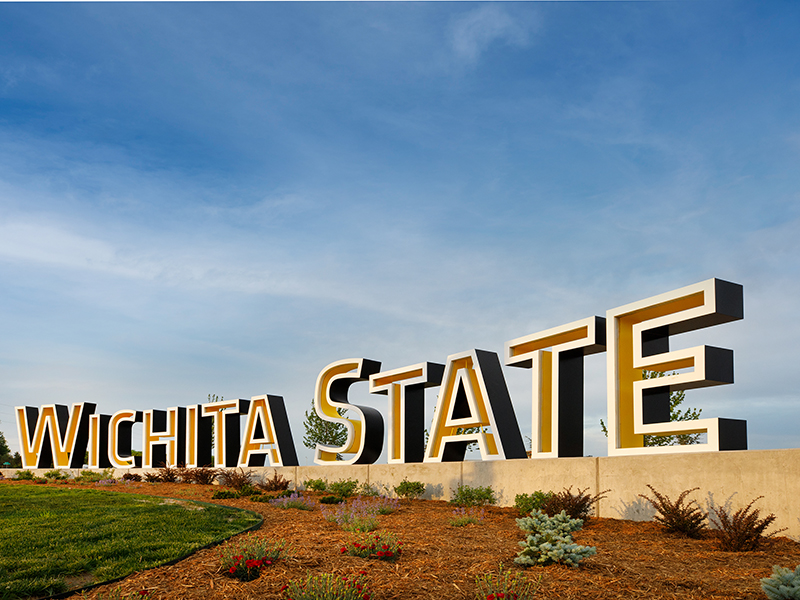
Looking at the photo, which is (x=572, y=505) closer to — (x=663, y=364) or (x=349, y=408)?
(x=663, y=364)

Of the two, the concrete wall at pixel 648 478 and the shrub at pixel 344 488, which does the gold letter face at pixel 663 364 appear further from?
the shrub at pixel 344 488

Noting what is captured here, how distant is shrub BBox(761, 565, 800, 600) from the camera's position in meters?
6.35

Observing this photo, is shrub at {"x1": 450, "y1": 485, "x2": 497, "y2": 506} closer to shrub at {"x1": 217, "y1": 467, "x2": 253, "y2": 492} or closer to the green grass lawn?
the green grass lawn

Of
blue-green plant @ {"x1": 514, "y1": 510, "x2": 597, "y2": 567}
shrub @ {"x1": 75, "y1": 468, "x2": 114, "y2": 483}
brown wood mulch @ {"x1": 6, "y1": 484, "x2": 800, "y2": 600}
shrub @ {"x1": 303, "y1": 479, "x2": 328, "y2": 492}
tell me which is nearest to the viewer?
brown wood mulch @ {"x1": 6, "y1": 484, "x2": 800, "y2": 600}

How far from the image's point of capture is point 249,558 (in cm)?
798

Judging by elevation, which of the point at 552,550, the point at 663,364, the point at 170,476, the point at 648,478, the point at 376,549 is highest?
the point at 663,364

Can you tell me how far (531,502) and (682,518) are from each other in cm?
338

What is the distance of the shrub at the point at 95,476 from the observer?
26906 millimetres

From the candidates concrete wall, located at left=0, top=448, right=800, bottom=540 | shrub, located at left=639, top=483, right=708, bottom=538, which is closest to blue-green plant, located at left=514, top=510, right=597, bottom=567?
shrub, located at left=639, top=483, right=708, bottom=538

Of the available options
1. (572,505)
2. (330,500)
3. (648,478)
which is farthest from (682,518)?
(330,500)

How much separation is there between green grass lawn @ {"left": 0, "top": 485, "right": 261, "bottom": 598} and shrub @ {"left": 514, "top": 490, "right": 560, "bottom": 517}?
5545mm

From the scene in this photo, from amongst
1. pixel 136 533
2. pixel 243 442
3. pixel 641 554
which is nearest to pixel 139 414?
pixel 243 442

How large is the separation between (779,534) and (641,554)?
10.3ft

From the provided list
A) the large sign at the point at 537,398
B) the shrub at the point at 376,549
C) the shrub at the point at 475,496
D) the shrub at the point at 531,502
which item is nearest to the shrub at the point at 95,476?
the large sign at the point at 537,398
